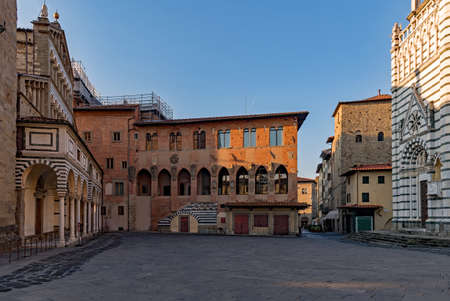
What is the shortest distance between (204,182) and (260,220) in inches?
320

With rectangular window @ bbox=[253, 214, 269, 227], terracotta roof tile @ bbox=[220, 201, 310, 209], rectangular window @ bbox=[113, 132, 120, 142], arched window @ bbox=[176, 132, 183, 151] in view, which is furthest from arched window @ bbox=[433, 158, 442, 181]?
rectangular window @ bbox=[113, 132, 120, 142]

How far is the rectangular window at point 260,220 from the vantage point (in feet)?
135

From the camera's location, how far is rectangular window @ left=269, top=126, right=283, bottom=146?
43.0 metres

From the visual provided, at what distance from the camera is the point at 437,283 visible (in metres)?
11.8

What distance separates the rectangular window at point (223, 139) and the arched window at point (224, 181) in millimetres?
2540

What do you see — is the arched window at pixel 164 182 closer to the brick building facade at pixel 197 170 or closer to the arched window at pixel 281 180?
the brick building facade at pixel 197 170

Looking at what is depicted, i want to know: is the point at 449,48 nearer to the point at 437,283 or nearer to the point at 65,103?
the point at 437,283

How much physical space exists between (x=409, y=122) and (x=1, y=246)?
1041 inches

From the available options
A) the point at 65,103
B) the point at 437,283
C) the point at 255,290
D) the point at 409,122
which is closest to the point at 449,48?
the point at 409,122

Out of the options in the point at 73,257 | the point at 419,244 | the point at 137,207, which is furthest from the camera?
the point at 137,207

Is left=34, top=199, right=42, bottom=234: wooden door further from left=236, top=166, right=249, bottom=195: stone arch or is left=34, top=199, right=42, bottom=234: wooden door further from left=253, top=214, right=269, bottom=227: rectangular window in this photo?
left=236, top=166, right=249, bottom=195: stone arch

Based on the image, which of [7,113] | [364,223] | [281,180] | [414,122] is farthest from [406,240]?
[7,113]

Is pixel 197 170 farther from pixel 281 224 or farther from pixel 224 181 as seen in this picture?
pixel 281 224

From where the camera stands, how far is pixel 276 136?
43.2 m
